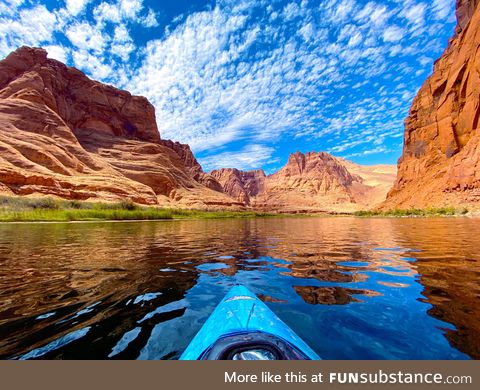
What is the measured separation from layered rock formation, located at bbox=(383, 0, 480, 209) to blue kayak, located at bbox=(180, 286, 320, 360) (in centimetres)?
5414

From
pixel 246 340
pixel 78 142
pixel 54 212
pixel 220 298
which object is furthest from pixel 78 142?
pixel 246 340

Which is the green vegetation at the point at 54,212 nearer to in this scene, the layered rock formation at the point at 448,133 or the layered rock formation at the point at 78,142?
the layered rock formation at the point at 78,142

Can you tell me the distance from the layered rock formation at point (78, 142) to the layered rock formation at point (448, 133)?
62.8 m

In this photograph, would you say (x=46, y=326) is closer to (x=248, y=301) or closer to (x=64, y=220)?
(x=248, y=301)

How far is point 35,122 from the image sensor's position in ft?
215

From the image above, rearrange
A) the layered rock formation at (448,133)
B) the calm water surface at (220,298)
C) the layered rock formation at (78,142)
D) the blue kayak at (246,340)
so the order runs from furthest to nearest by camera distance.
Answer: the layered rock formation at (78,142) → the layered rock formation at (448,133) → the calm water surface at (220,298) → the blue kayak at (246,340)

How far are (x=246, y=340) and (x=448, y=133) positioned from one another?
74213 mm

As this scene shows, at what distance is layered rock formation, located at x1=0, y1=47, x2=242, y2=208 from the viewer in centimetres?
5275

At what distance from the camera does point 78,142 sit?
76.0 meters

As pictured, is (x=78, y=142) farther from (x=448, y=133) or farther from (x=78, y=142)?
(x=448, y=133)

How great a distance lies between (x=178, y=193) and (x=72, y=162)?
1339 inches

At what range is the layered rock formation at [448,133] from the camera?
48.5 metres

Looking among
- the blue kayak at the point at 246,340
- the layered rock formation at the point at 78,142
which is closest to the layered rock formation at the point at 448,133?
the blue kayak at the point at 246,340

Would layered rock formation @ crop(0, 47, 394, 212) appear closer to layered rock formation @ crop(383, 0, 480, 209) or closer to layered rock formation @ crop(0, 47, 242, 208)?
layered rock formation @ crop(0, 47, 242, 208)
